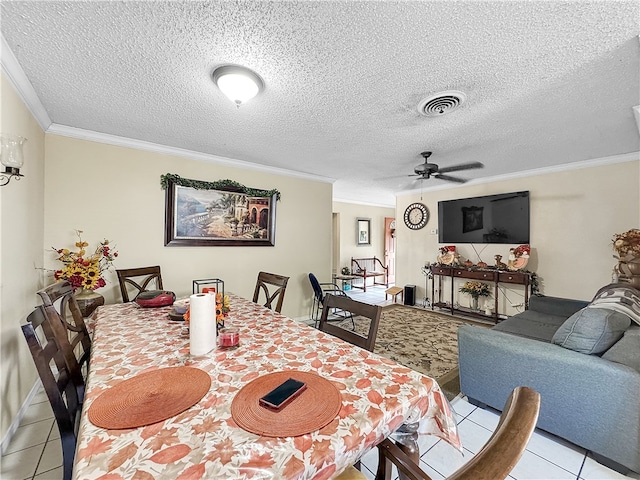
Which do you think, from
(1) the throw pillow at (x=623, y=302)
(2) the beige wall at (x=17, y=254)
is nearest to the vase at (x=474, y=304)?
(1) the throw pillow at (x=623, y=302)

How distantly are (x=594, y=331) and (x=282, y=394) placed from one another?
1.94 metres

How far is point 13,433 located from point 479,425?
3.12 meters

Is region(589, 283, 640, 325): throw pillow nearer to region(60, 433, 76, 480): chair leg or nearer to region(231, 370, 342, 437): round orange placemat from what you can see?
region(231, 370, 342, 437): round orange placemat

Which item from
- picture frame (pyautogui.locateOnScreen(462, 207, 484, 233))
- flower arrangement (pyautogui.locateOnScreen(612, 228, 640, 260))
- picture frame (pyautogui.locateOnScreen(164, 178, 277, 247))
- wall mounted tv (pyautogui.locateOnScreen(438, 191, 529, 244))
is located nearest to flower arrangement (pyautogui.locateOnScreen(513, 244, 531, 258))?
wall mounted tv (pyautogui.locateOnScreen(438, 191, 529, 244))

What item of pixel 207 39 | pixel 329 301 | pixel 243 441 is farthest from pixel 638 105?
pixel 243 441

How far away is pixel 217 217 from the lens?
3422 millimetres

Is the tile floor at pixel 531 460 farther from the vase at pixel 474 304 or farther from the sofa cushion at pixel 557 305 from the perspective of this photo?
the vase at pixel 474 304

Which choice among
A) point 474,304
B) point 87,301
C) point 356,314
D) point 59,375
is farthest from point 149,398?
point 474,304

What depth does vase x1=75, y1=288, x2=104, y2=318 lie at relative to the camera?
2336 millimetres

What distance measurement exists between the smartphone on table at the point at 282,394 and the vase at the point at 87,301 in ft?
7.62

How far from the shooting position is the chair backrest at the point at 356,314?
4.58ft

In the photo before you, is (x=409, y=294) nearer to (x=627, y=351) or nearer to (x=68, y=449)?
(x=627, y=351)

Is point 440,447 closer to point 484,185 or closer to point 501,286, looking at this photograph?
point 501,286

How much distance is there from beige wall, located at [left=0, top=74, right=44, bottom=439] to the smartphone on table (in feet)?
6.21
